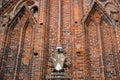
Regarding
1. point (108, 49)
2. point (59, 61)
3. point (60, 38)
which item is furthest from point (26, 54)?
point (108, 49)

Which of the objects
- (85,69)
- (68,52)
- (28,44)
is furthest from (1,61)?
(85,69)

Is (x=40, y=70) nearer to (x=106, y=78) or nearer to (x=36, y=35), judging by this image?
(x=36, y=35)

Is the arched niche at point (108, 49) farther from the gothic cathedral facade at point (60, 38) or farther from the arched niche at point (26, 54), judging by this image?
the arched niche at point (26, 54)

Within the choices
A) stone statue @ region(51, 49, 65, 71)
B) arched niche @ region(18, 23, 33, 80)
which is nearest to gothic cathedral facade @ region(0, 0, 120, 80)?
arched niche @ region(18, 23, 33, 80)

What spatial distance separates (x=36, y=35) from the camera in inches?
351

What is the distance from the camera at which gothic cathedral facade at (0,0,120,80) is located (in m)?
8.20

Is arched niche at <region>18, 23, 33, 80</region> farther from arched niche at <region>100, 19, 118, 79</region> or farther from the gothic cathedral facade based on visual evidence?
arched niche at <region>100, 19, 118, 79</region>

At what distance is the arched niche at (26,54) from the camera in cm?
836

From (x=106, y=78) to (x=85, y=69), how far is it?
72 centimetres

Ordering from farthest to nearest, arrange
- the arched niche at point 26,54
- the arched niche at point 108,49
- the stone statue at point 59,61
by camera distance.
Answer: the arched niche at point 26,54 → the arched niche at point 108,49 → the stone statue at point 59,61

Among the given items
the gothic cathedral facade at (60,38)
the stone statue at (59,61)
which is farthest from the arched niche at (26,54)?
the stone statue at (59,61)

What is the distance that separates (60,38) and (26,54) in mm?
1308

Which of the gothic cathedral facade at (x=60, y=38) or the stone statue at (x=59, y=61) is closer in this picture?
the stone statue at (x=59, y=61)

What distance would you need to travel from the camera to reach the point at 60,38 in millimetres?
8844
